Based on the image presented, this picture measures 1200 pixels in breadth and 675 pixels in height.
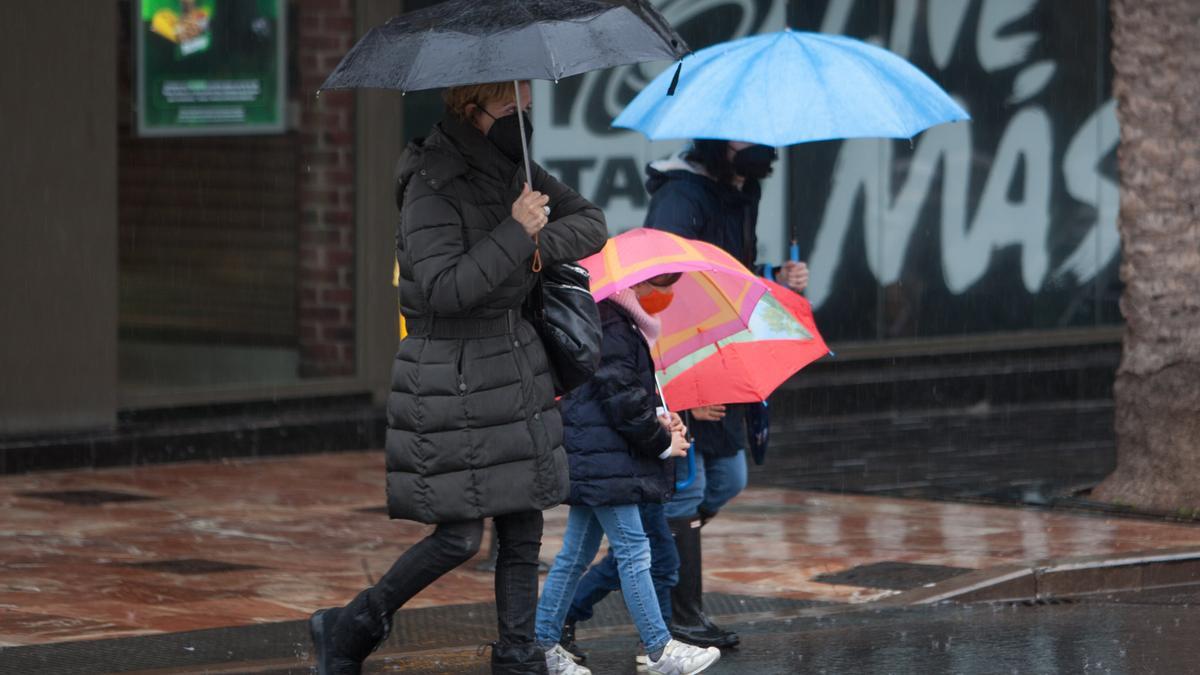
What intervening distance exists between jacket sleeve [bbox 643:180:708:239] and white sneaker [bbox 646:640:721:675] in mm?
1478

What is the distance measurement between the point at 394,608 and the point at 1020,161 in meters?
10.9

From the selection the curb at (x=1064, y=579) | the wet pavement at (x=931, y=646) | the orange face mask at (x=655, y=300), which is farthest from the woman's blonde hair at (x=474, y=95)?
the curb at (x=1064, y=579)

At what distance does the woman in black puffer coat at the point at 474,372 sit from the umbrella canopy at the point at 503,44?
0.22 m

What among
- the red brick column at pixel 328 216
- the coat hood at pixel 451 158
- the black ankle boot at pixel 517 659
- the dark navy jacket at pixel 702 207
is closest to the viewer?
the coat hood at pixel 451 158

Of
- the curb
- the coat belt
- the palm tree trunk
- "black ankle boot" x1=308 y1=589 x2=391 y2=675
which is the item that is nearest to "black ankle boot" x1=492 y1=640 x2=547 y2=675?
"black ankle boot" x1=308 y1=589 x2=391 y2=675

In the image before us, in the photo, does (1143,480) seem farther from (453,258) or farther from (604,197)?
(453,258)

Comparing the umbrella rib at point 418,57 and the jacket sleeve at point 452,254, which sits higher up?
the umbrella rib at point 418,57

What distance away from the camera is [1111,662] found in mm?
7230

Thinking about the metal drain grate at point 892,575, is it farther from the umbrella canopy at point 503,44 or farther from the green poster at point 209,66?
the green poster at point 209,66

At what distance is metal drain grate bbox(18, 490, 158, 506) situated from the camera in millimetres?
10750

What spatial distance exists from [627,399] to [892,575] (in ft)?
8.92

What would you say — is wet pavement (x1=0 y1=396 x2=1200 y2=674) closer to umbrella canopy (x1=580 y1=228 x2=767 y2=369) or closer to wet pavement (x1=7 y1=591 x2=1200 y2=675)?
wet pavement (x1=7 y1=591 x2=1200 y2=675)

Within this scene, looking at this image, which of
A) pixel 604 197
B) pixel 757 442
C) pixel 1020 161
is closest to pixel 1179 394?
pixel 757 442

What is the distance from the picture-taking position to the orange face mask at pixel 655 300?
6914mm
